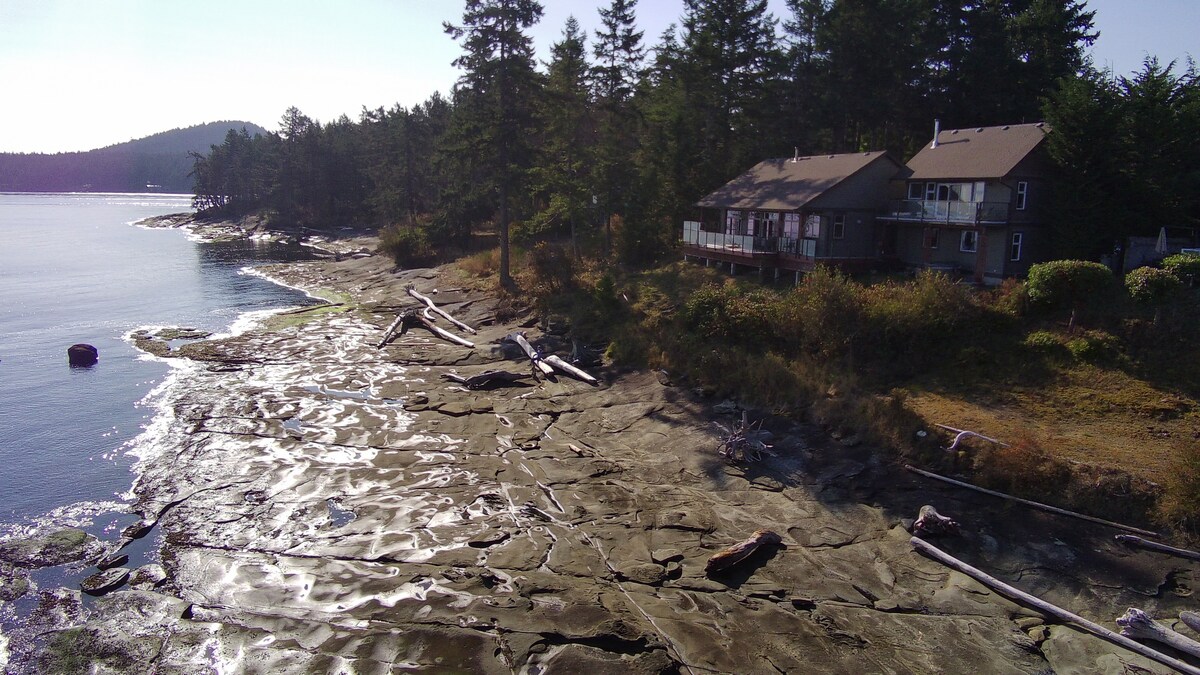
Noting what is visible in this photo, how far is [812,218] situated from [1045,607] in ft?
80.9

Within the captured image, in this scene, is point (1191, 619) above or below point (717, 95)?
below

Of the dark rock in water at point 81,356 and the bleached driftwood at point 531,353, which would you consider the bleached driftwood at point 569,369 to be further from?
the dark rock in water at point 81,356

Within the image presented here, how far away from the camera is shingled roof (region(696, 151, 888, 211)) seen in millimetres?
36125

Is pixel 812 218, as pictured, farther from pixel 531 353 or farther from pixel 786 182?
pixel 531 353

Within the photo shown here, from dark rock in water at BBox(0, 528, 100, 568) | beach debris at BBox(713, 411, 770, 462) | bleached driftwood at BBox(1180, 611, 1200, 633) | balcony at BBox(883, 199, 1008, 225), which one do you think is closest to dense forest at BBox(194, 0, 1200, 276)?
balcony at BBox(883, 199, 1008, 225)

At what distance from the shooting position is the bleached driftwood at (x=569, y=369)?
2877cm

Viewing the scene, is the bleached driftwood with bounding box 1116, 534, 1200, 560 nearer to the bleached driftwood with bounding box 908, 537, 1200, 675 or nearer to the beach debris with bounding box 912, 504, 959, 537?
the bleached driftwood with bounding box 908, 537, 1200, 675

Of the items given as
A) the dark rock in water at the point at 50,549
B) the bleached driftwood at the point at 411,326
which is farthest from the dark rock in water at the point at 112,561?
the bleached driftwood at the point at 411,326

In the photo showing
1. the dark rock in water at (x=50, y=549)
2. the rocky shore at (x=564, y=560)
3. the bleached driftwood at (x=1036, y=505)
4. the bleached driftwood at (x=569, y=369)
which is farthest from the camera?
the bleached driftwood at (x=569, y=369)

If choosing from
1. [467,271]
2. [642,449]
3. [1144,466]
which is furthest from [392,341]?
[1144,466]

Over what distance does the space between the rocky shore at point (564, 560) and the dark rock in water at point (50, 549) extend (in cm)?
40

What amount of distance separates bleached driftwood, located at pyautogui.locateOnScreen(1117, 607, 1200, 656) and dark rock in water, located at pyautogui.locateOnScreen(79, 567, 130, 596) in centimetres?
2082

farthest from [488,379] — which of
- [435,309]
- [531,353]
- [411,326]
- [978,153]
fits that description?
[978,153]

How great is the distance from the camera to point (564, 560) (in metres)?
16.1
